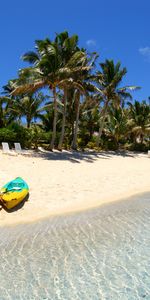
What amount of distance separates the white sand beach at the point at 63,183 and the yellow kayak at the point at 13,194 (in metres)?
0.27

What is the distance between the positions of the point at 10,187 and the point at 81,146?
1950cm

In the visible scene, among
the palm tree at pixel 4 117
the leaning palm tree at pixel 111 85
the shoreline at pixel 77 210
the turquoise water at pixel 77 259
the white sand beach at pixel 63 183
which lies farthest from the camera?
the leaning palm tree at pixel 111 85

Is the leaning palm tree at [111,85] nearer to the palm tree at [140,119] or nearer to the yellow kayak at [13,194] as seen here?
the palm tree at [140,119]

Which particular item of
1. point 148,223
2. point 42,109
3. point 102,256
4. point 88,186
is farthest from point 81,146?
point 102,256

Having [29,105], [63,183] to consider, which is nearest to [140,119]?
[29,105]

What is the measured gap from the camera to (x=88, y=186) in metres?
13.0

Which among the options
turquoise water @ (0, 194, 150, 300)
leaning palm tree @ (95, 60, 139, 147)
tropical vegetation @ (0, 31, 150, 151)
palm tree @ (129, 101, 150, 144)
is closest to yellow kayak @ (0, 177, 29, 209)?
turquoise water @ (0, 194, 150, 300)

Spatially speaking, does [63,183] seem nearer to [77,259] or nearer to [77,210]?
[77,210]

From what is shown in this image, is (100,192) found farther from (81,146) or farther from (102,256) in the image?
(81,146)

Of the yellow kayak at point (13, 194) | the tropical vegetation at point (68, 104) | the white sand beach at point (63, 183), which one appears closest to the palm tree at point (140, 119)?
the tropical vegetation at point (68, 104)

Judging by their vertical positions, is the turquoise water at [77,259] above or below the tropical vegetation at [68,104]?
below

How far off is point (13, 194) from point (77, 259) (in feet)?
13.7

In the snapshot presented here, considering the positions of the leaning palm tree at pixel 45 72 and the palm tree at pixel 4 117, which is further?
the palm tree at pixel 4 117

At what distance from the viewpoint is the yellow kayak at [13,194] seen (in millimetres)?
9336
